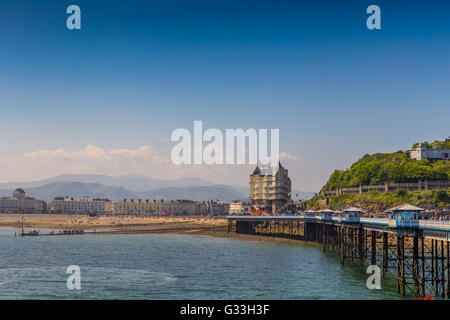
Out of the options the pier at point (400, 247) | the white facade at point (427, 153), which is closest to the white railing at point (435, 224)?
the pier at point (400, 247)

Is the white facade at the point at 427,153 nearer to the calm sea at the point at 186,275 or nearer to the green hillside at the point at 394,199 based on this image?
the green hillside at the point at 394,199

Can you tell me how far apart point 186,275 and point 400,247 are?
26894 millimetres

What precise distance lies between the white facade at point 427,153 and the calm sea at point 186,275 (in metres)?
100

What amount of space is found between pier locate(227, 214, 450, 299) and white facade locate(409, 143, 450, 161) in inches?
2418

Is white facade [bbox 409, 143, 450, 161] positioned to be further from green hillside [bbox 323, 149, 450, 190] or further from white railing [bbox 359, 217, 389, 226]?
white railing [bbox 359, 217, 389, 226]

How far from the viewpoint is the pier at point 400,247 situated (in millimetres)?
47844

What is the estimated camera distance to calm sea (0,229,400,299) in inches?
2034

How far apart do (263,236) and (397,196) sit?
40.2 meters

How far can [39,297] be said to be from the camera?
50.2m

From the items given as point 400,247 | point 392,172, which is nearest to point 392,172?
point 392,172

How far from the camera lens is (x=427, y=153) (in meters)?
Result: 182

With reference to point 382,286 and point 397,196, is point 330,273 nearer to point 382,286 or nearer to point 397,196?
point 382,286
